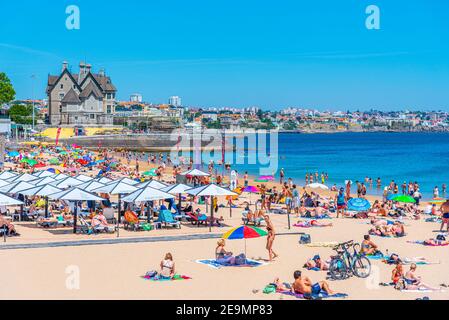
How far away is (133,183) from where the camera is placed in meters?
20.6

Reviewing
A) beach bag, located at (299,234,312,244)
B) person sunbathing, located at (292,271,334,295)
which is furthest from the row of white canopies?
person sunbathing, located at (292,271,334,295)

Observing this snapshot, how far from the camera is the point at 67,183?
2105 cm

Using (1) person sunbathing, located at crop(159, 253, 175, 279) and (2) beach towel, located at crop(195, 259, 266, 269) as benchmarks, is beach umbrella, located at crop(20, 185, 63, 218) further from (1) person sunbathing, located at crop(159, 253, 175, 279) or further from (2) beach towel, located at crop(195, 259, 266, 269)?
(1) person sunbathing, located at crop(159, 253, 175, 279)

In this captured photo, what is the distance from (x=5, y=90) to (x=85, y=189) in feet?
222

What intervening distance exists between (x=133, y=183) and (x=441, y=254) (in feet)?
32.5

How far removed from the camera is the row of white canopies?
17.6 m

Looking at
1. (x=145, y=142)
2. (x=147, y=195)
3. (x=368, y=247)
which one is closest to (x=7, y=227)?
(x=147, y=195)

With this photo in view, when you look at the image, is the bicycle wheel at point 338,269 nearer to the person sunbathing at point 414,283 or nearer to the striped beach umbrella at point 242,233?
the person sunbathing at point 414,283

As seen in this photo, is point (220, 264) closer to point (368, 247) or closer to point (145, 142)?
point (368, 247)

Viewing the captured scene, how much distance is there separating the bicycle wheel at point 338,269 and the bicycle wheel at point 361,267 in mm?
Answer: 282

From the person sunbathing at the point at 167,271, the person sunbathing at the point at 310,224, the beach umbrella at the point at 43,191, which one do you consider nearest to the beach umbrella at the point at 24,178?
the beach umbrella at the point at 43,191

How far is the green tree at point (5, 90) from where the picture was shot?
3213 inches

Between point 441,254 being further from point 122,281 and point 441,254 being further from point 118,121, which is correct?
point 118,121
